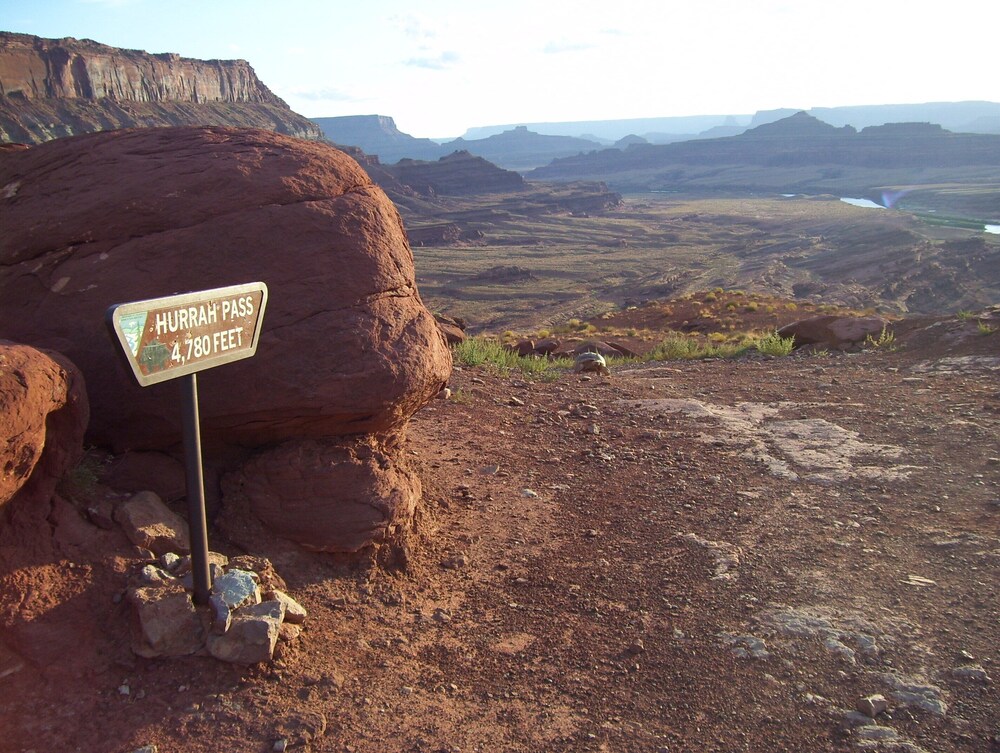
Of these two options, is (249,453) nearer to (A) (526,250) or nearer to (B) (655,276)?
(B) (655,276)

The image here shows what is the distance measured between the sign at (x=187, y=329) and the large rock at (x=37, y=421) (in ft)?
2.31

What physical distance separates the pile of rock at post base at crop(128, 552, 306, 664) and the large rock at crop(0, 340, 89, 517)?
24.8 inches

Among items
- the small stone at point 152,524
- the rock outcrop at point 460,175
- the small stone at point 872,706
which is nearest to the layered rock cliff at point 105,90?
the rock outcrop at point 460,175

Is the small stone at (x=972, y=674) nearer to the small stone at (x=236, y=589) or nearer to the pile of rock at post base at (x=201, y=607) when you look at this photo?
the pile of rock at post base at (x=201, y=607)

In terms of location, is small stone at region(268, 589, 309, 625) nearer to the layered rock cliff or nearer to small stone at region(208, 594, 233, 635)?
small stone at region(208, 594, 233, 635)

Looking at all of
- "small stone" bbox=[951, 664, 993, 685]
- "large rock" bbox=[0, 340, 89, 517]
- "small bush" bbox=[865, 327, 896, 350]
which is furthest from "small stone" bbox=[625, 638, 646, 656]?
"small bush" bbox=[865, 327, 896, 350]

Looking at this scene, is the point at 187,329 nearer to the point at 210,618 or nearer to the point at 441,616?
the point at 210,618

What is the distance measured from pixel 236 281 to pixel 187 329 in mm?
1404

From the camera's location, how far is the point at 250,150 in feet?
17.0

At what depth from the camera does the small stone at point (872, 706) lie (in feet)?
12.1

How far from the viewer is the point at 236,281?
4668mm

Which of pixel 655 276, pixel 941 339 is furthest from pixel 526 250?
pixel 941 339

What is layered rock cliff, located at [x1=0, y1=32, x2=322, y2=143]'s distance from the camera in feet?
205

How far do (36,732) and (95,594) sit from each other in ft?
2.28
